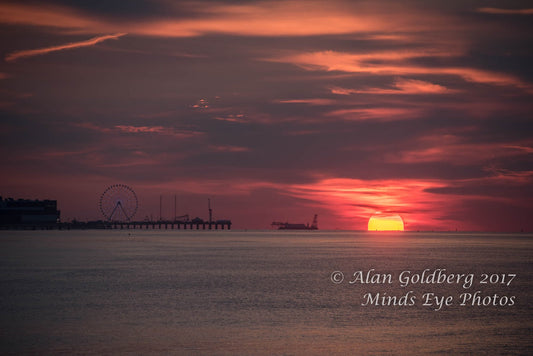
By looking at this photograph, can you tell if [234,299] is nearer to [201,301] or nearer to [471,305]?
[201,301]

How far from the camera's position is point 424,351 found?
37.2 meters

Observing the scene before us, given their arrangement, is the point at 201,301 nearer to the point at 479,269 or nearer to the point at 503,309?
the point at 503,309

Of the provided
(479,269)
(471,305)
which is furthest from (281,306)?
(479,269)

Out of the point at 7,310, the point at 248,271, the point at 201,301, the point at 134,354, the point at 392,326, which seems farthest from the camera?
the point at 248,271

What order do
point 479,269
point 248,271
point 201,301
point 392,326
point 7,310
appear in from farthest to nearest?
point 479,269
point 248,271
point 201,301
point 7,310
point 392,326

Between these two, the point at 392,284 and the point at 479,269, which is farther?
the point at 479,269

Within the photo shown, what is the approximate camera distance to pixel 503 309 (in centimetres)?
5444

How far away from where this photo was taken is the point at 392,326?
150 ft

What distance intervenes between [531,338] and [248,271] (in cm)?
5998

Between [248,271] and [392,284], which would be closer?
[392,284]

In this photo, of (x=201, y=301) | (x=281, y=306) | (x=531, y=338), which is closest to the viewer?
(x=531, y=338)

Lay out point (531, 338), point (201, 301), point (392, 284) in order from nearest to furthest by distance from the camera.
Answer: point (531, 338) < point (201, 301) < point (392, 284)

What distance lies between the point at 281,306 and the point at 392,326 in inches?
514

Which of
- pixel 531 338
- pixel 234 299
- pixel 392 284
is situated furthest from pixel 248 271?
pixel 531 338
